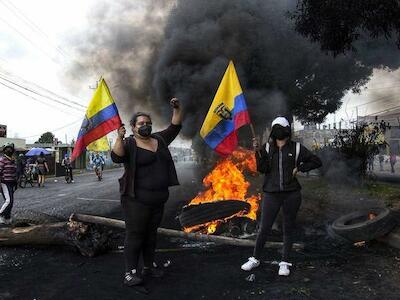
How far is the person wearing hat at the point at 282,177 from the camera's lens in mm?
4652

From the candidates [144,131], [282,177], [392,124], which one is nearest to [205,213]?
[282,177]

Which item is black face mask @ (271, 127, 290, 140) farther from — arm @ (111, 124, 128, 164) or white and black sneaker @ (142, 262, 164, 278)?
white and black sneaker @ (142, 262, 164, 278)

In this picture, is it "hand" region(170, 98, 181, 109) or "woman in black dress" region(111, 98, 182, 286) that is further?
"hand" region(170, 98, 181, 109)

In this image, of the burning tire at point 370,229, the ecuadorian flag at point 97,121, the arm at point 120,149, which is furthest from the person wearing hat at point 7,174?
the burning tire at point 370,229

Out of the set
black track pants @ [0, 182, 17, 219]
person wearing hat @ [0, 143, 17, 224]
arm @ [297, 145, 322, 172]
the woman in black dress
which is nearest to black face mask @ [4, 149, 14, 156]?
person wearing hat @ [0, 143, 17, 224]

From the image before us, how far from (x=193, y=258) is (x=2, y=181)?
210 inches

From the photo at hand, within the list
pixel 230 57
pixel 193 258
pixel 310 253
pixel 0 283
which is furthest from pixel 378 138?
pixel 0 283

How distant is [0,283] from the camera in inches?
175

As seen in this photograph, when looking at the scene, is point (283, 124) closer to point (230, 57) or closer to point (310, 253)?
point (310, 253)

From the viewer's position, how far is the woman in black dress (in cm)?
424

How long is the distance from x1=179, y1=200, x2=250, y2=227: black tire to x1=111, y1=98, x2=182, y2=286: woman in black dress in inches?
97.7

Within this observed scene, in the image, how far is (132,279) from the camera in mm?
4207

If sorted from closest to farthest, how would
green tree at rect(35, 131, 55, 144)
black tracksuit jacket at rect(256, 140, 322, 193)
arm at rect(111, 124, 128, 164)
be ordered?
arm at rect(111, 124, 128, 164) < black tracksuit jacket at rect(256, 140, 322, 193) < green tree at rect(35, 131, 55, 144)

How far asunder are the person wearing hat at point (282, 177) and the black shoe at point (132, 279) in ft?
4.11
